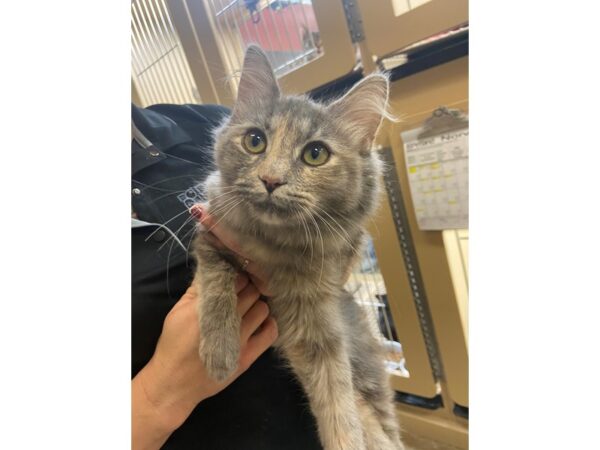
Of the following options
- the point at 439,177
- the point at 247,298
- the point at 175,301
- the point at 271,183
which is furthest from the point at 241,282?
the point at 439,177

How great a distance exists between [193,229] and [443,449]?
4.89ft

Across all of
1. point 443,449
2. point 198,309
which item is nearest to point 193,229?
point 198,309

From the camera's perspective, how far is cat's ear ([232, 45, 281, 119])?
2.77 feet

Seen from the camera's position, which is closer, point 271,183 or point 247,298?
point 271,183

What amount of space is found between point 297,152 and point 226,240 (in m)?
0.25

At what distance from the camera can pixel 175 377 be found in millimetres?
746

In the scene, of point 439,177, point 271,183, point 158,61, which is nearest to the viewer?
point 271,183

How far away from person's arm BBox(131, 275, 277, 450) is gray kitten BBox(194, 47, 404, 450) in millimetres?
48

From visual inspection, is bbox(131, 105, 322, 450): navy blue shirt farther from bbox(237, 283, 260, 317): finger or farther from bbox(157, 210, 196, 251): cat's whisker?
bbox(237, 283, 260, 317): finger

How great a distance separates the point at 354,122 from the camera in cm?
85

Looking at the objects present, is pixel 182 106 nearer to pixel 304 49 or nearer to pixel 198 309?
pixel 304 49

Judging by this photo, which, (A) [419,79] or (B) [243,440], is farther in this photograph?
(A) [419,79]

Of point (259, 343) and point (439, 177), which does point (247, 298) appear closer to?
point (259, 343)

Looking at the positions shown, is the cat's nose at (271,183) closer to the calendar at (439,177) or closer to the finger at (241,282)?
the finger at (241,282)
